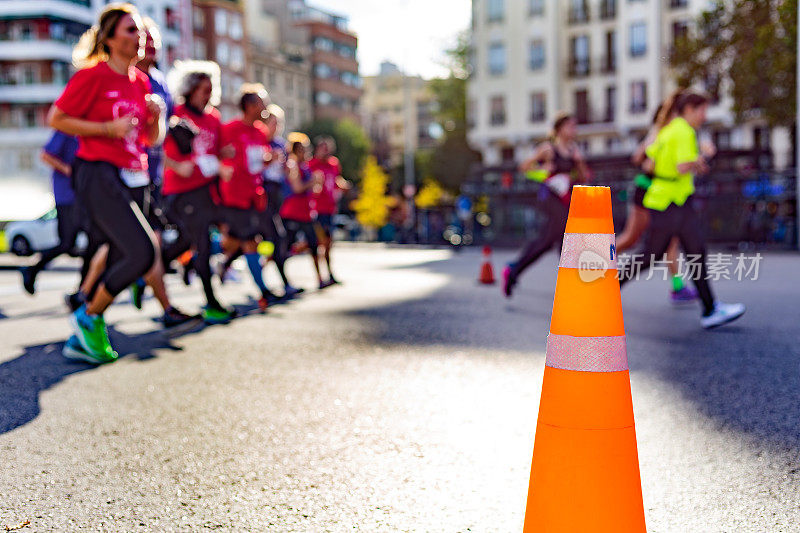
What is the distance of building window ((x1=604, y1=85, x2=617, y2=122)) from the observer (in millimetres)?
51188

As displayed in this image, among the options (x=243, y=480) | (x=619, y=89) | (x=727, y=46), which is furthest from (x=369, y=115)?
(x=243, y=480)

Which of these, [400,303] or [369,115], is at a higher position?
[369,115]

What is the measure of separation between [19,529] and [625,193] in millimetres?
30922

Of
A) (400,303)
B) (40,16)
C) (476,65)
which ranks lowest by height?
(400,303)

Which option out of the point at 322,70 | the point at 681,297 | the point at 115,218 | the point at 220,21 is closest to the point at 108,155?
the point at 115,218

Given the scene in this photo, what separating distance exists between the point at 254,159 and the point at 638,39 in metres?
43.7

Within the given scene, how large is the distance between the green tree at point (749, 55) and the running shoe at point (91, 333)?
67.4 ft

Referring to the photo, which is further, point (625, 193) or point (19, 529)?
point (625, 193)

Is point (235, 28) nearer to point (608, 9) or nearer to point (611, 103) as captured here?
point (608, 9)

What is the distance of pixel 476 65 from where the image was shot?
5422 cm

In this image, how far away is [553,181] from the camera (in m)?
9.98

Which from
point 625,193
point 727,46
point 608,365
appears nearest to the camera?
point 608,365

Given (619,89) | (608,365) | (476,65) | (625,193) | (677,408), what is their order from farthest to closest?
(476,65)
(619,89)
(625,193)
(677,408)
(608,365)

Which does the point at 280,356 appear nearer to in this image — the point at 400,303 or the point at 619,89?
the point at 400,303
